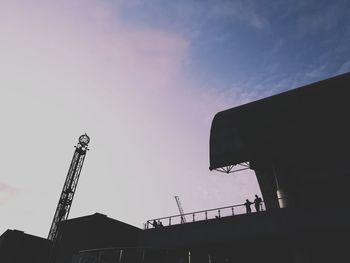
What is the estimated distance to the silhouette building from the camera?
18.1 m

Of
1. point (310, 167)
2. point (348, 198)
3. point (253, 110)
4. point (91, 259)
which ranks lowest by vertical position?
point (91, 259)

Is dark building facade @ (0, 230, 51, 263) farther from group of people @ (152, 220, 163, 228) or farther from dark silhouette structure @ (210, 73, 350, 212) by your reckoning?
dark silhouette structure @ (210, 73, 350, 212)

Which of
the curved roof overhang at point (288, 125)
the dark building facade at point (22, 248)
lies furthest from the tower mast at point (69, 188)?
the curved roof overhang at point (288, 125)

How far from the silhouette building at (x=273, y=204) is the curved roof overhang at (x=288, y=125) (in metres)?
0.08

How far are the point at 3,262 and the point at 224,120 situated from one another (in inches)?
1147

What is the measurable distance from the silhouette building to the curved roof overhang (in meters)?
0.08

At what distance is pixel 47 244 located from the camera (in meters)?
33.0

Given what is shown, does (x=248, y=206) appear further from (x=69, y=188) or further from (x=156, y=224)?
(x=69, y=188)

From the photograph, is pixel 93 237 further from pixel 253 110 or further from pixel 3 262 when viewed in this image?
pixel 253 110

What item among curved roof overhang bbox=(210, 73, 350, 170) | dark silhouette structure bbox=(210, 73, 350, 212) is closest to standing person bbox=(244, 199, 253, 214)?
dark silhouette structure bbox=(210, 73, 350, 212)

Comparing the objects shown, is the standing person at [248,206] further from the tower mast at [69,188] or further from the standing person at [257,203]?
the tower mast at [69,188]

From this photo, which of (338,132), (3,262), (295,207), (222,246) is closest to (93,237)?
(3,262)

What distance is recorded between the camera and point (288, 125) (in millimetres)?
25125

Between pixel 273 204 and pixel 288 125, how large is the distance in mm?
8184
